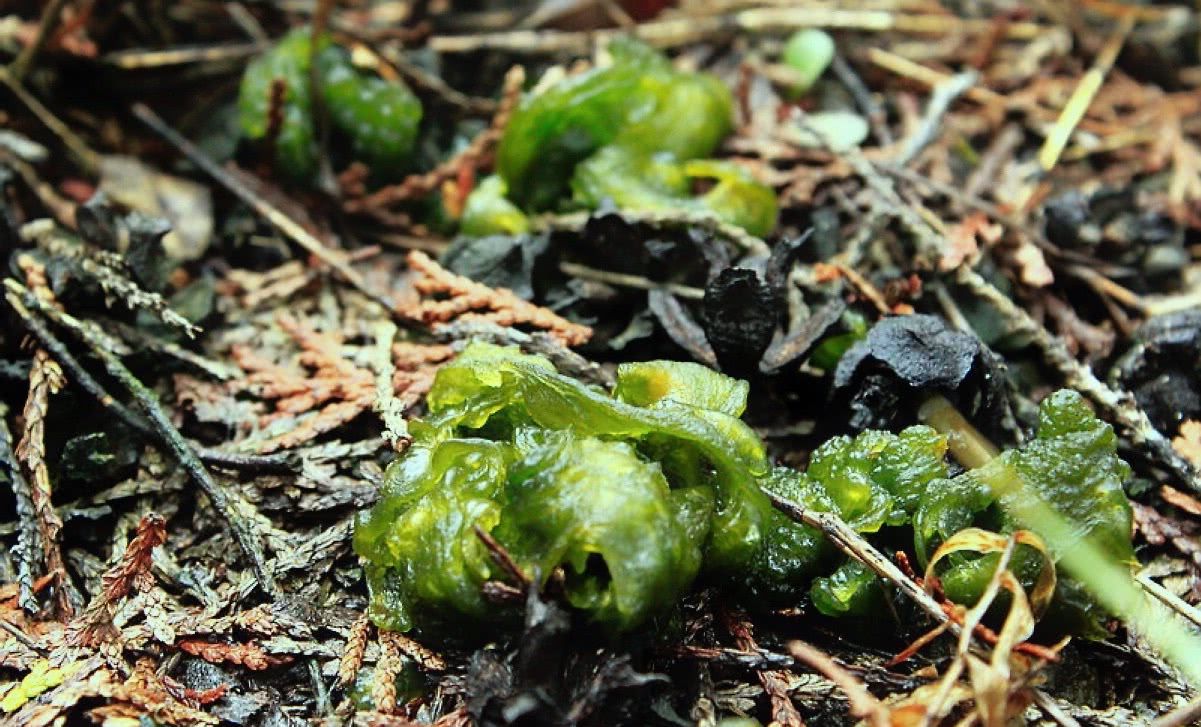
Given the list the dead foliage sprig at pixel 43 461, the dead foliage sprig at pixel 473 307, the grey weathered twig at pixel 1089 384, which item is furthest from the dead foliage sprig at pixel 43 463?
the grey weathered twig at pixel 1089 384

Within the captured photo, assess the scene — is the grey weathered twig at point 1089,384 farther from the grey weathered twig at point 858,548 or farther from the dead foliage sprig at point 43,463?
the dead foliage sprig at point 43,463

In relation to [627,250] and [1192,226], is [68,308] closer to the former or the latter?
[627,250]

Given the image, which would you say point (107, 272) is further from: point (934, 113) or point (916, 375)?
point (934, 113)

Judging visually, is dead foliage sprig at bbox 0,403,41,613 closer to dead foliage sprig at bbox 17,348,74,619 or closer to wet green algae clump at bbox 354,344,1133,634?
dead foliage sprig at bbox 17,348,74,619

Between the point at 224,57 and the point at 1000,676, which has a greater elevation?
the point at 224,57

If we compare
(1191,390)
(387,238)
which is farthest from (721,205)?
(1191,390)

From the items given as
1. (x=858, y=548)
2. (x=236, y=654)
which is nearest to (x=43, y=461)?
(x=236, y=654)

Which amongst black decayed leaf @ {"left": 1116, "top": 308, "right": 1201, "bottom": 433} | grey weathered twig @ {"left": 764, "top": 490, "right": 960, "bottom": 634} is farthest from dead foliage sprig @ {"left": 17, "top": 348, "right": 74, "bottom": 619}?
black decayed leaf @ {"left": 1116, "top": 308, "right": 1201, "bottom": 433}
